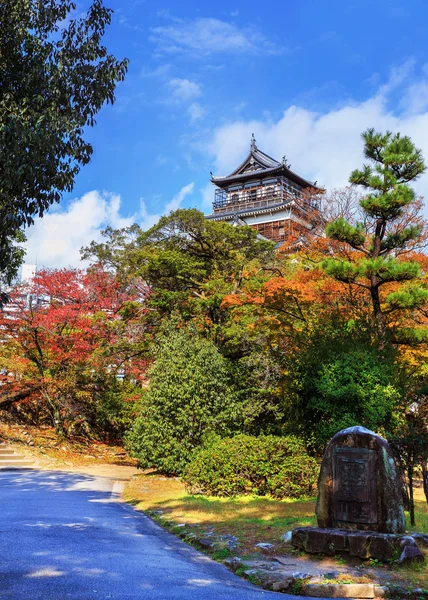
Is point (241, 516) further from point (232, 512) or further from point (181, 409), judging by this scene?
point (181, 409)

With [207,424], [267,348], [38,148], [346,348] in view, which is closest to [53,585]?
[38,148]

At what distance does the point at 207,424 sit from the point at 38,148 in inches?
367

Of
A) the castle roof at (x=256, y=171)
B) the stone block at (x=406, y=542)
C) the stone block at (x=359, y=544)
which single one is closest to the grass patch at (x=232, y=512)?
the stone block at (x=359, y=544)

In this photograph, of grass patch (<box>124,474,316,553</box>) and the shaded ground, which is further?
Answer: the shaded ground

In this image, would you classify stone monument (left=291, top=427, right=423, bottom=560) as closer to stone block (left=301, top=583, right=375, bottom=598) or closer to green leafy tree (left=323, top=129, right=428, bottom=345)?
stone block (left=301, top=583, right=375, bottom=598)

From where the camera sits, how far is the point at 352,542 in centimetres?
646

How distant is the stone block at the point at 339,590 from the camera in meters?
5.29

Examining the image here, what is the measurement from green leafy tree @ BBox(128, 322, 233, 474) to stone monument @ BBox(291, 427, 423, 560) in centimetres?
699

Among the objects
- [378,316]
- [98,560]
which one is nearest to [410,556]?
[98,560]

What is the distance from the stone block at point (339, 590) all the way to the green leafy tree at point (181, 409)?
8832 millimetres

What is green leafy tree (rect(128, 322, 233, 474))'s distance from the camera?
14.4 m

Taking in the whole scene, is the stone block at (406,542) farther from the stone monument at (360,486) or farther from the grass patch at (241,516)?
the stone monument at (360,486)

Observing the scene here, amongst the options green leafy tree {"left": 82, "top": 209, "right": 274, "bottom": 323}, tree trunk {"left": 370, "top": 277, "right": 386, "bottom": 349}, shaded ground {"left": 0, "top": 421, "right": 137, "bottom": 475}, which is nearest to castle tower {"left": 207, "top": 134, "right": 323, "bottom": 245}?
green leafy tree {"left": 82, "top": 209, "right": 274, "bottom": 323}

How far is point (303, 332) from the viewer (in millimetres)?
14453
